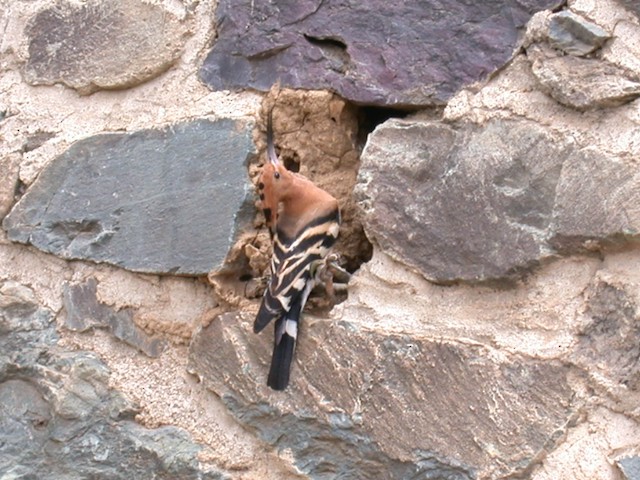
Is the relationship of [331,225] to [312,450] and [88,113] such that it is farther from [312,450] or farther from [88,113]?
[88,113]

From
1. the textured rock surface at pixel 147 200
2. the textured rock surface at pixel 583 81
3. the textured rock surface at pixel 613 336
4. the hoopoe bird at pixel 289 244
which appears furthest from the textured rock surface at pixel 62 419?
the textured rock surface at pixel 583 81

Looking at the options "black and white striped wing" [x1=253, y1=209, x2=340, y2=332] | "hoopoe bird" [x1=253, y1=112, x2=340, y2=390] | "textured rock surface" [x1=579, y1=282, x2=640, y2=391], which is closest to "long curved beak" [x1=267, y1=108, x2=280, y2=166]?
"hoopoe bird" [x1=253, y1=112, x2=340, y2=390]

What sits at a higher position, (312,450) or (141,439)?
(312,450)

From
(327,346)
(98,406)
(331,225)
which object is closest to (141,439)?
(98,406)

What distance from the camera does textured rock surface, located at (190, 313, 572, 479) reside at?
1716 mm

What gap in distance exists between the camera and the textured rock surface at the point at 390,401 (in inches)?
67.6

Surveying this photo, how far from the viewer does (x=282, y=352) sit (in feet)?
6.31

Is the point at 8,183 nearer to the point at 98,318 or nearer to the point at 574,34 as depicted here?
the point at 98,318

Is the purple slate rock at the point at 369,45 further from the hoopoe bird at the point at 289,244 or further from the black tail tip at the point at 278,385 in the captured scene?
the black tail tip at the point at 278,385

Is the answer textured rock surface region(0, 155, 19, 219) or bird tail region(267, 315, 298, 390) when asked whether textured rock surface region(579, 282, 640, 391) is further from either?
textured rock surface region(0, 155, 19, 219)

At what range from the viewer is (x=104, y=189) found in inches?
85.9

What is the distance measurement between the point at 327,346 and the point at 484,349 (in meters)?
0.31

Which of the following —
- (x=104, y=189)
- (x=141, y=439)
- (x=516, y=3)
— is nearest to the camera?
(x=516, y=3)

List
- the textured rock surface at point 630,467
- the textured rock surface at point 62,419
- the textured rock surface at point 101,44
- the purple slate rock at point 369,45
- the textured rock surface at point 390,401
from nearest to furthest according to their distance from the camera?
1. the textured rock surface at point 630,467
2. the textured rock surface at point 390,401
3. the purple slate rock at point 369,45
4. the textured rock surface at point 62,419
5. the textured rock surface at point 101,44
